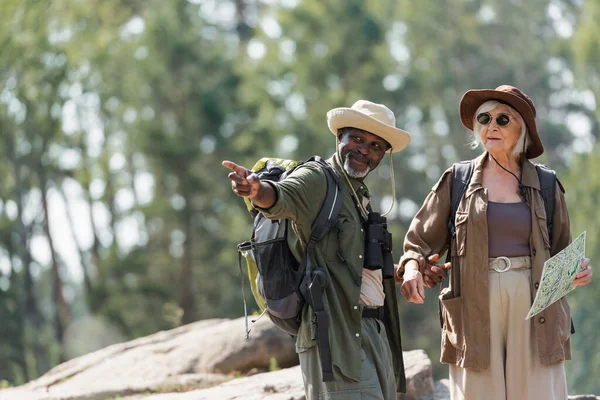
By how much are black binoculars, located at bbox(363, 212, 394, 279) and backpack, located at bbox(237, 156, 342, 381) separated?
0.20 meters

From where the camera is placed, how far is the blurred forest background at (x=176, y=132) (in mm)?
21219

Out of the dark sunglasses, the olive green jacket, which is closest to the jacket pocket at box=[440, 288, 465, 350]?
the olive green jacket

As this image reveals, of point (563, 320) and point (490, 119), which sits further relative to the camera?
point (490, 119)

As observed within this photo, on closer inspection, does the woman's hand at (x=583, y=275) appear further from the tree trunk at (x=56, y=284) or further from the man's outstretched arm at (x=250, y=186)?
the tree trunk at (x=56, y=284)

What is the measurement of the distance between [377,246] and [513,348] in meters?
0.79

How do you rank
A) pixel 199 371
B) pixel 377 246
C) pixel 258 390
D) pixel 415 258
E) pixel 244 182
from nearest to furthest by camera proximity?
pixel 244 182 → pixel 377 246 → pixel 415 258 → pixel 258 390 → pixel 199 371

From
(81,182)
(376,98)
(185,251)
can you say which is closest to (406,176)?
(376,98)

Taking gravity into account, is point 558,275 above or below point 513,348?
above

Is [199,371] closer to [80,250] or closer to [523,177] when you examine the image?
[523,177]

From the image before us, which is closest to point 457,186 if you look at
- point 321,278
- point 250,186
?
point 321,278

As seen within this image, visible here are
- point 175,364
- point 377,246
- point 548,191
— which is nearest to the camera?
point 377,246

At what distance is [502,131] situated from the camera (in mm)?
4949

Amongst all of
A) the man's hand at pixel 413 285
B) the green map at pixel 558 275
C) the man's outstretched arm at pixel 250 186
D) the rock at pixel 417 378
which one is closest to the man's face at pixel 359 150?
the man's hand at pixel 413 285

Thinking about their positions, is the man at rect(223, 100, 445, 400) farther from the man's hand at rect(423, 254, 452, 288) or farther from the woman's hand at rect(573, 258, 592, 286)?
the woman's hand at rect(573, 258, 592, 286)
